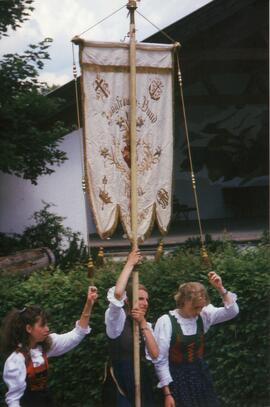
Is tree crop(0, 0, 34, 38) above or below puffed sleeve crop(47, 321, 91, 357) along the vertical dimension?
above

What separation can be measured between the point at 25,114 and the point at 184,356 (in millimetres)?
7745

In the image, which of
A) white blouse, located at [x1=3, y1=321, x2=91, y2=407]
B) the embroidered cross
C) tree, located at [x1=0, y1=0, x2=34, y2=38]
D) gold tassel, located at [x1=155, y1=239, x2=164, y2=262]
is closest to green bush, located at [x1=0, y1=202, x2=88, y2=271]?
tree, located at [x1=0, y1=0, x2=34, y2=38]

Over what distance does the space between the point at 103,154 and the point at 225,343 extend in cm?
172

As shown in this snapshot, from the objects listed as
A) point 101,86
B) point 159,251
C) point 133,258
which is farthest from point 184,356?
point 101,86

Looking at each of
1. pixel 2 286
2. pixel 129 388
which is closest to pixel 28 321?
pixel 129 388

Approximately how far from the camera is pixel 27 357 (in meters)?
4.28

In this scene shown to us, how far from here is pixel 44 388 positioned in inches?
171

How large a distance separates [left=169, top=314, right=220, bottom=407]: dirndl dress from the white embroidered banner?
0.78 m

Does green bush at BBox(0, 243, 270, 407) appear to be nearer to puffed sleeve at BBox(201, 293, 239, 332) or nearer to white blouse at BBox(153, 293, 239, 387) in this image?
puffed sleeve at BBox(201, 293, 239, 332)

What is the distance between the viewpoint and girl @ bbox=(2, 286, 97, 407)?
4188 mm

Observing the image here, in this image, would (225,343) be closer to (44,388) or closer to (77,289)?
(77,289)

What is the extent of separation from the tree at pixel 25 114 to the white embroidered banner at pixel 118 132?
6.20 meters

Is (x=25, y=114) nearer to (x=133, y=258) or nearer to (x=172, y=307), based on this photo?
(x=172, y=307)

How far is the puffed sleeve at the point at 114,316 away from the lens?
4.43 m
